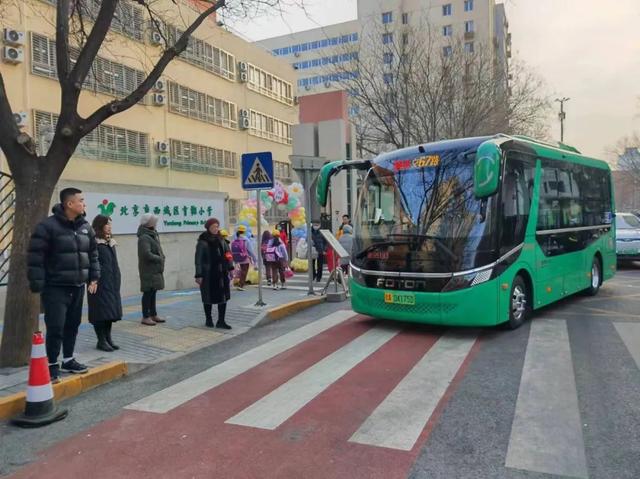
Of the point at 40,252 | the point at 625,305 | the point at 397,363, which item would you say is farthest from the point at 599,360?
the point at 40,252

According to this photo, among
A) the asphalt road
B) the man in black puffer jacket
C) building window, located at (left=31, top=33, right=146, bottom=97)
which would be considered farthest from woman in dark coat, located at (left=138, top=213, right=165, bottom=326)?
building window, located at (left=31, top=33, right=146, bottom=97)

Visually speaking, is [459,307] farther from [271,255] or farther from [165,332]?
[271,255]

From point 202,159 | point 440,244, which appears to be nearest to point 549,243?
point 440,244

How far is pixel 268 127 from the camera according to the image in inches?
1309

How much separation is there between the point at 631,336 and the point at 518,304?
4.95ft

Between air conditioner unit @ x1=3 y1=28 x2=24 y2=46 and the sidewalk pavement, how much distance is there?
1063 centimetres

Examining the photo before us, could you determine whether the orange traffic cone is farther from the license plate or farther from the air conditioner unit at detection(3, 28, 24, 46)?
the air conditioner unit at detection(3, 28, 24, 46)

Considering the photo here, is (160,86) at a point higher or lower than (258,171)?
higher

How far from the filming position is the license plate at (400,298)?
24.0 ft

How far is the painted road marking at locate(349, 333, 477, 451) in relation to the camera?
13.0ft

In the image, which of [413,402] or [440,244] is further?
[440,244]

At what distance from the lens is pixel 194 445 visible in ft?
12.9

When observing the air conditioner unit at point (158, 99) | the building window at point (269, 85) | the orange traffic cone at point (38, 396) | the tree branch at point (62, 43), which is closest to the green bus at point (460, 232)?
the tree branch at point (62, 43)

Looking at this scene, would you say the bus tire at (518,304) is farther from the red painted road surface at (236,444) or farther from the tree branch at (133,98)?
the tree branch at (133,98)
